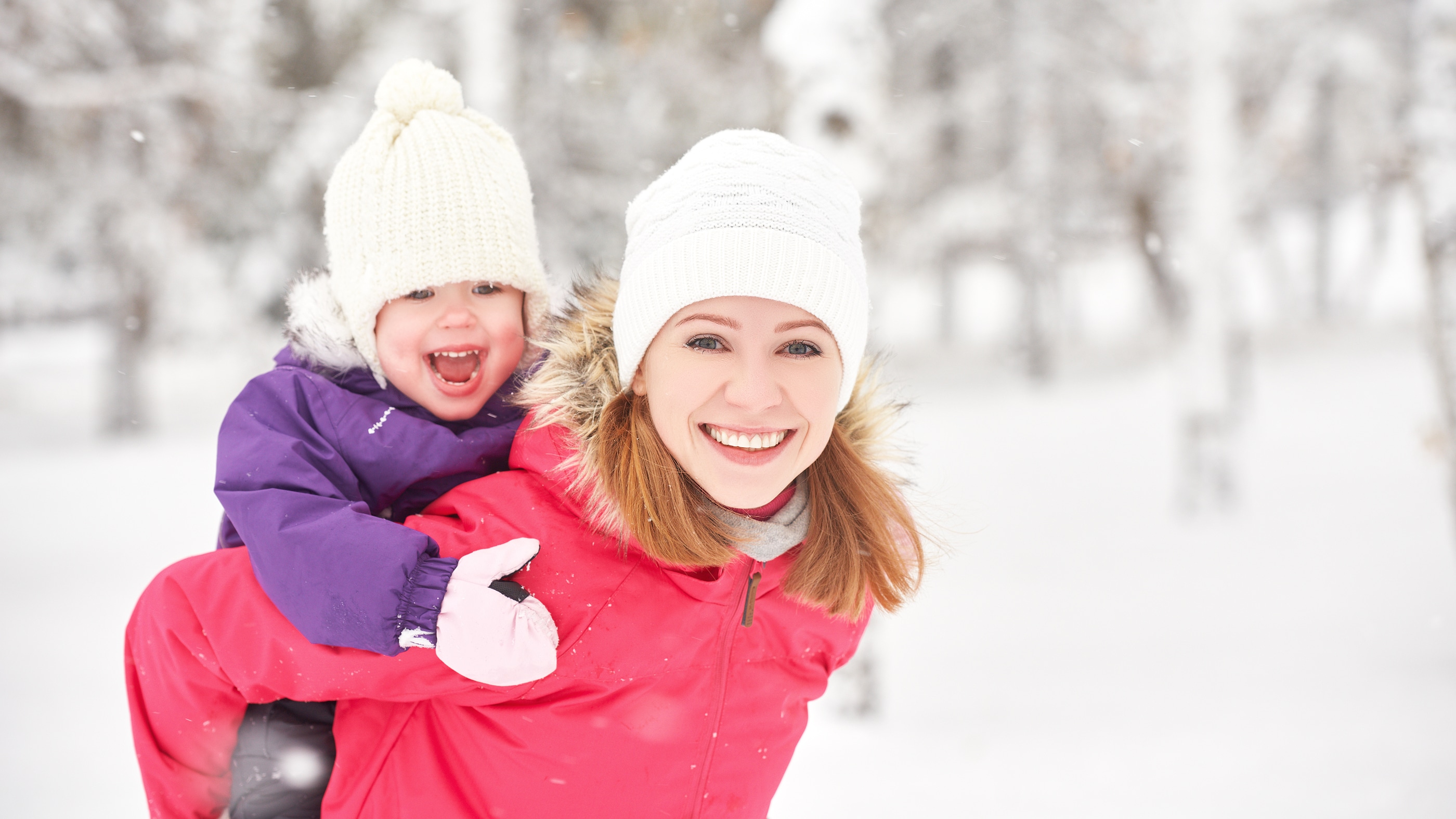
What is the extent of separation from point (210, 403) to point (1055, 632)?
16530 mm

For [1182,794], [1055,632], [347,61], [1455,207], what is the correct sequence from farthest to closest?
[347,61], [1055,632], [1455,207], [1182,794]

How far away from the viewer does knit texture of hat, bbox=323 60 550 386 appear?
208cm

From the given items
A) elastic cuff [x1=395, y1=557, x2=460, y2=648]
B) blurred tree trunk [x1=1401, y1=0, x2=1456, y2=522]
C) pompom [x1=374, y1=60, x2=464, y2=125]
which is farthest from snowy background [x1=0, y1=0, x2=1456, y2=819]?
elastic cuff [x1=395, y1=557, x2=460, y2=648]

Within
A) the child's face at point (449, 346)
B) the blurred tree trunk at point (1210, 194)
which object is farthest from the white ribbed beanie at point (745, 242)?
the blurred tree trunk at point (1210, 194)

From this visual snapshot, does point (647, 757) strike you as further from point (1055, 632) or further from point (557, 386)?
point (1055, 632)

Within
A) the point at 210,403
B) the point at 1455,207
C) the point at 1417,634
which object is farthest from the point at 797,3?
the point at 210,403

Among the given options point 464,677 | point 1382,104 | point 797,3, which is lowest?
point 464,677

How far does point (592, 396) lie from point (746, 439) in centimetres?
31

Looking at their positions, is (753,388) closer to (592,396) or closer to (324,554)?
(592,396)

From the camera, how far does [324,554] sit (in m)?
1.63

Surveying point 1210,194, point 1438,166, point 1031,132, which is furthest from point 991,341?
point 1438,166

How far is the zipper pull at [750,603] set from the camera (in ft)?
6.05

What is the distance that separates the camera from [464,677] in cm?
170

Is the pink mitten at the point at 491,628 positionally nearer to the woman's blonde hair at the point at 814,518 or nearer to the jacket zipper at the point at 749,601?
the woman's blonde hair at the point at 814,518
